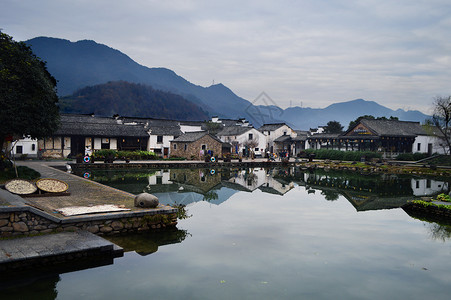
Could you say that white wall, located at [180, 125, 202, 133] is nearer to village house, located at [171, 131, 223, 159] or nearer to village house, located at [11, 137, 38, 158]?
village house, located at [171, 131, 223, 159]

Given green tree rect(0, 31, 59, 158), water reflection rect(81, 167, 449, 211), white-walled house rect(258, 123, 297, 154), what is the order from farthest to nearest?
white-walled house rect(258, 123, 297, 154), water reflection rect(81, 167, 449, 211), green tree rect(0, 31, 59, 158)

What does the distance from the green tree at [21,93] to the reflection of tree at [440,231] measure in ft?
64.9

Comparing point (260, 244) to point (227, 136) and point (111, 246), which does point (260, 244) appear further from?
point (227, 136)

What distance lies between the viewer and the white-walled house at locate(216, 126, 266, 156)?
60.7m

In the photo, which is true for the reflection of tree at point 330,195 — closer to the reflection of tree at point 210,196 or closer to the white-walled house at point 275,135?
the reflection of tree at point 210,196

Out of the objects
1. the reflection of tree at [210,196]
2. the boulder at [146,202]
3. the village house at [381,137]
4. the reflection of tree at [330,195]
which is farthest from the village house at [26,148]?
the village house at [381,137]

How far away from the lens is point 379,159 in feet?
155

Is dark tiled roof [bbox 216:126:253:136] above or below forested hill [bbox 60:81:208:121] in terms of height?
below

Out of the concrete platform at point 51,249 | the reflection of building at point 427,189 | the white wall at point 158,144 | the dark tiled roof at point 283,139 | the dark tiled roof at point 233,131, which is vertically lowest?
the reflection of building at point 427,189

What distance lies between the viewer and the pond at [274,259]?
8047mm

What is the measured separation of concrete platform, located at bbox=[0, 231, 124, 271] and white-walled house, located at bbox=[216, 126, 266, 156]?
50.1m

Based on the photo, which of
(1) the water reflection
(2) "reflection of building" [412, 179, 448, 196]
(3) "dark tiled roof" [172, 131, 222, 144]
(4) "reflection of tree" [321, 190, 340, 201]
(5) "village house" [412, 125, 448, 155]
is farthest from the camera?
(5) "village house" [412, 125, 448, 155]

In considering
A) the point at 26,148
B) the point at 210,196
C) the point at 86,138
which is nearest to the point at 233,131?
the point at 86,138

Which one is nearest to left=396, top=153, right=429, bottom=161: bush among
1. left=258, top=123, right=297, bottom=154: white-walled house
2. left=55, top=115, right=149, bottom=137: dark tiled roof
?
left=258, top=123, right=297, bottom=154: white-walled house
